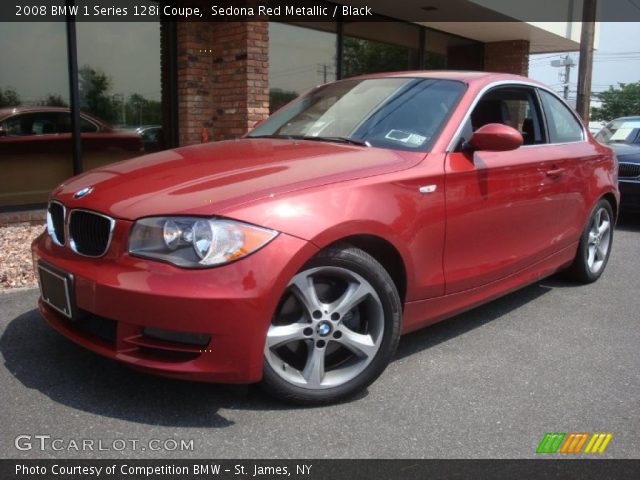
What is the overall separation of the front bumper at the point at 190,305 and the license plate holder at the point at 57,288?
0.24 feet

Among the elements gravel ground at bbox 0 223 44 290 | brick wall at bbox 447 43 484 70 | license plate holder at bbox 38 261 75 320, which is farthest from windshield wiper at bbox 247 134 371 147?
brick wall at bbox 447 43 484 70

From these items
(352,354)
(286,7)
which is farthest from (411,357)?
(286,7)

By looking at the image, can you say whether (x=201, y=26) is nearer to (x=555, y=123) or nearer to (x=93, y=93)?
(x=93, y=93)

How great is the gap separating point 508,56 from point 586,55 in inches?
91.8

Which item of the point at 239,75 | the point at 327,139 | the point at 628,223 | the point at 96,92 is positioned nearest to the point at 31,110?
the point at 96,92

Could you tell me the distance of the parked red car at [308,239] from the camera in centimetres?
244

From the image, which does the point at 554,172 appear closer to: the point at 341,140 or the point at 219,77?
the point at 341,140

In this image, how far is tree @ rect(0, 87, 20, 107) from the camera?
22.2ft

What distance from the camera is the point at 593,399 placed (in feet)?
9.84

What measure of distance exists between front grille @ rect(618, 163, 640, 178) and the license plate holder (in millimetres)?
7693

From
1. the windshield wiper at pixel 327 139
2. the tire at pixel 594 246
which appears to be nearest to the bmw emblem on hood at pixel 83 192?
the windshield wiper at pixel 327 139
